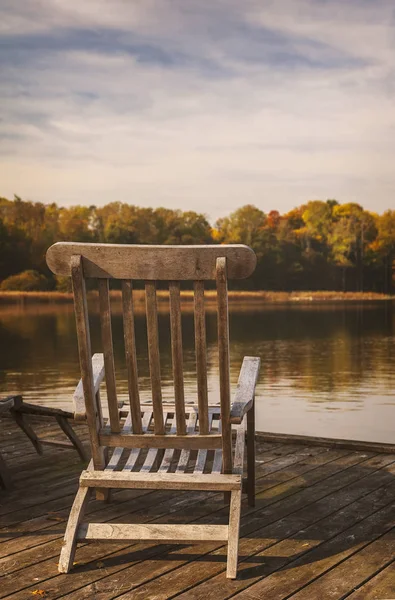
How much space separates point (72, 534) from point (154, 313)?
37.6 inches

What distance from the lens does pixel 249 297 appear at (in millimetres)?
71750

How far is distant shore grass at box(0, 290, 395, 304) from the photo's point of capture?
6341cm

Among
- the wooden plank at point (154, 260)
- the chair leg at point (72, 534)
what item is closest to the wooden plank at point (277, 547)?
the chair leg at point (72, 534)

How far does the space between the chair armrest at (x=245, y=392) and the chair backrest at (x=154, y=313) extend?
54 mm

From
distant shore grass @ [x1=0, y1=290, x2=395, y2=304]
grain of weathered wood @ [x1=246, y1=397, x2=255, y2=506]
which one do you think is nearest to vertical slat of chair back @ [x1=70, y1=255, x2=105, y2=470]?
grain of weathered wood @ [x1=246, y1=397, x2=255, y2=506]

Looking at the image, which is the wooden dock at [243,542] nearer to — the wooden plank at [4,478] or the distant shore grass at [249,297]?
the wooden plank at [4,478]

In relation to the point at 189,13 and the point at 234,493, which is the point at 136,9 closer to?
the point at 189,13

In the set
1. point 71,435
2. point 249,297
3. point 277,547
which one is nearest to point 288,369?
point 71,435

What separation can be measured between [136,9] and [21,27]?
1478 centimetres

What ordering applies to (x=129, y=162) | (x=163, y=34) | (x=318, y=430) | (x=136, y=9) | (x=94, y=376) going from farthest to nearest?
1. (x=129, y=162)
2. (x=163, y=34)
3. (x=136, y=9)
4. (x=318, y=430)
5. (x=94, y=376)

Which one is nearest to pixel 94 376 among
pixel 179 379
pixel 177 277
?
pixel 179 379

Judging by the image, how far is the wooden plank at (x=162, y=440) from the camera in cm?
344

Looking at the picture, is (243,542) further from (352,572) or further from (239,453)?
(352,572)

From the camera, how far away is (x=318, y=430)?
472 inches
